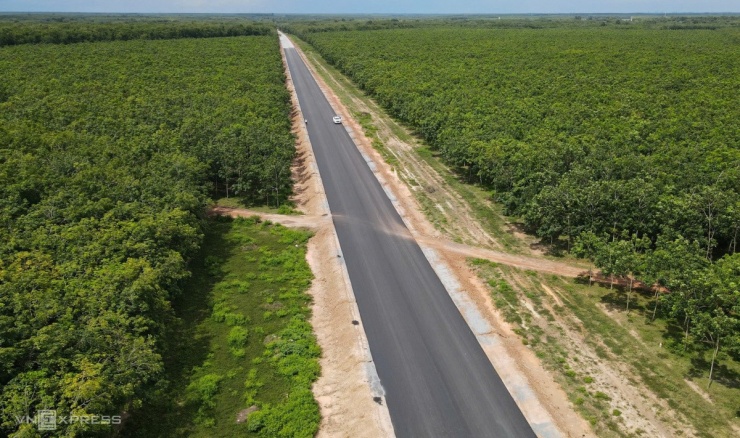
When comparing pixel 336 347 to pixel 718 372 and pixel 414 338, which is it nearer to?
pixel 414 338

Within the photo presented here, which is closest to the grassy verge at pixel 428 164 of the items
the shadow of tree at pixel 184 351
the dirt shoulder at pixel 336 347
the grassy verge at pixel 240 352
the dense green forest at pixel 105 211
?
the dirt shoulder at pixel 336 347

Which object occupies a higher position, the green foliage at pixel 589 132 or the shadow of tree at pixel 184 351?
the green foliage at pixel 589 132

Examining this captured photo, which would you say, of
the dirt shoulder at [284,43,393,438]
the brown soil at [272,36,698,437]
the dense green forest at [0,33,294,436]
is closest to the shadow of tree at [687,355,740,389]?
the brown soil at [272,36,698,437]

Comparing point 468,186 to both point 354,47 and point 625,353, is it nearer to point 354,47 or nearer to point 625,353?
point 625,353

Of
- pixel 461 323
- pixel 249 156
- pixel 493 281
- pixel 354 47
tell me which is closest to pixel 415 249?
pixel 493 281

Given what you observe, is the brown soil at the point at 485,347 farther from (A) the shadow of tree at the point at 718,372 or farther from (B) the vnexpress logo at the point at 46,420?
(B) the vnexpress logo at the point at 46,420
